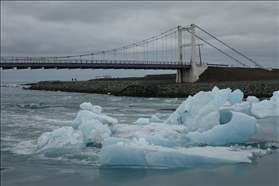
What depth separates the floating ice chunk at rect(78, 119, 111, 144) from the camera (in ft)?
23.3

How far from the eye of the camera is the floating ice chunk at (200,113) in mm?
→ 7371

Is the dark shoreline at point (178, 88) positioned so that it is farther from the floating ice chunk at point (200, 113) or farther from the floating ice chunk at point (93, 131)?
the floating ice chunk at point (93, 131)

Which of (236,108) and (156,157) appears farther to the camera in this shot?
(236,108)

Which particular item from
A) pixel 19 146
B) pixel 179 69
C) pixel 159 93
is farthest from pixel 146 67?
pixel 19 146

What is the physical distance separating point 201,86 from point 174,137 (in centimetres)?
1977

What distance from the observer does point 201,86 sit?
26125 millimetres

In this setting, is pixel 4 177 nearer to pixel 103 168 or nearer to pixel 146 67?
pixel 103 168

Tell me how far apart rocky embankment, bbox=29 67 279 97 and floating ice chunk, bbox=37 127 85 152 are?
17.0m

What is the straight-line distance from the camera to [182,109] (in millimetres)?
8500

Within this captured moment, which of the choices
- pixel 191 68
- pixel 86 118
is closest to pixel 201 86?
pixel 191 68

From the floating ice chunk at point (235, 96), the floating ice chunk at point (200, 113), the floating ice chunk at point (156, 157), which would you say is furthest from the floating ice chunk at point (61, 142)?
the floating ice chunk at point (235, 96)

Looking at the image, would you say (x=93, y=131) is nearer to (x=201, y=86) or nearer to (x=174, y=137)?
(x=174, y=137)

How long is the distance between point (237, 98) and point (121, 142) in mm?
5668

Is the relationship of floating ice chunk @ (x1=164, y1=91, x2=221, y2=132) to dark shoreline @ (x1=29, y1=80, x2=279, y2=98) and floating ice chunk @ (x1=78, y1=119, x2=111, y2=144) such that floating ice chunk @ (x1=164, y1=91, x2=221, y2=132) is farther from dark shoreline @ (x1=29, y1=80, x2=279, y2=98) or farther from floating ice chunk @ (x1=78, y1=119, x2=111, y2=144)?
dark shoreline @ (x1=29, y1=80, x2=279, y2=98)
